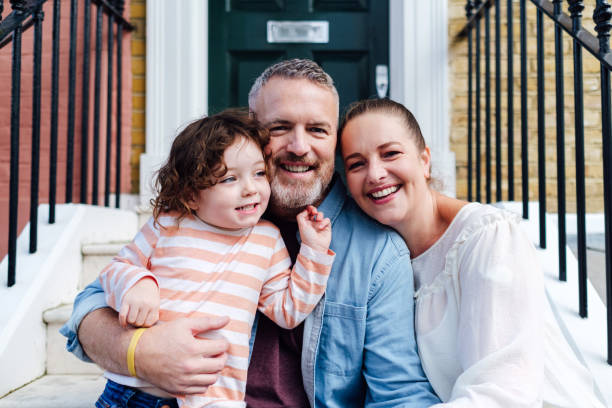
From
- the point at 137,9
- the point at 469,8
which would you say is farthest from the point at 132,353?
the point at 469,8

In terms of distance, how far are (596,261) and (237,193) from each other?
5.84 ft

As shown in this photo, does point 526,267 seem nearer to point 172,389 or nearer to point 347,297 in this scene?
point 347,297

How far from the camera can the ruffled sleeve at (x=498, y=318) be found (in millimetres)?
985

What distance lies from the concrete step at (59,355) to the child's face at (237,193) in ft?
2.82

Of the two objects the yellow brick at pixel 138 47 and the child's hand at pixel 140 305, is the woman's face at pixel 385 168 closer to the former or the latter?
the child's hand at pixel 140 305

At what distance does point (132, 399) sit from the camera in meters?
1.14

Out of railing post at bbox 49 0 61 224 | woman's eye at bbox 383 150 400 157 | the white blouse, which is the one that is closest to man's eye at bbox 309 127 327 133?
woman's eye at bbox 383 150 400 157

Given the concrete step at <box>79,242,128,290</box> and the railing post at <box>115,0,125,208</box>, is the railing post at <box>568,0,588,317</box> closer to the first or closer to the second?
the concrete step at <box>79,242,128,290</box>

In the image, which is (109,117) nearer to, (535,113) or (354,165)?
(354,165)

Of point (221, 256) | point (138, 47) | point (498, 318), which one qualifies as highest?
point (138, 47)

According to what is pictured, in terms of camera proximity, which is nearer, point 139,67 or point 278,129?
point 278,129

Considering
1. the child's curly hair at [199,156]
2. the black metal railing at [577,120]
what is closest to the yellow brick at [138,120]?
the child's curly hair at [199,156]

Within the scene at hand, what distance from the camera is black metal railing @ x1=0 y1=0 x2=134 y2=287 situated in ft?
5.68

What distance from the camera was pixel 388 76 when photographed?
2.95 metres
